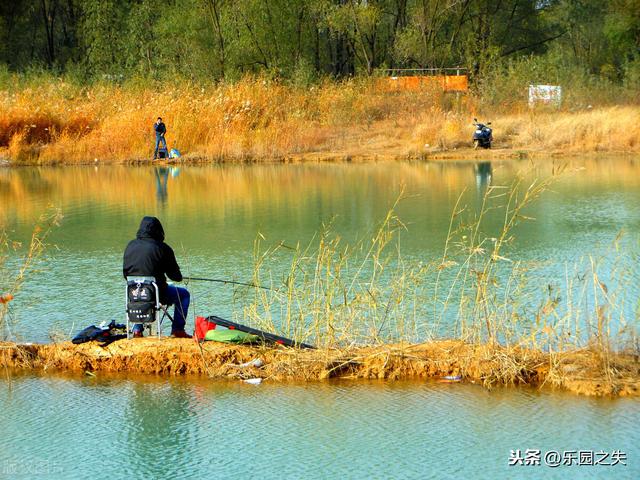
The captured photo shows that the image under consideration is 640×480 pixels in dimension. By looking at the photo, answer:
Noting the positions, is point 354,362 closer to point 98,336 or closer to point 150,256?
point 150,256

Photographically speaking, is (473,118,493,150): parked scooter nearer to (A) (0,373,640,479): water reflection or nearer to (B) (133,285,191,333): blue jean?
(B) (133,285,191,333): blue jean

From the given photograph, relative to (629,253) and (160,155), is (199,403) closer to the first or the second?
(629,253)

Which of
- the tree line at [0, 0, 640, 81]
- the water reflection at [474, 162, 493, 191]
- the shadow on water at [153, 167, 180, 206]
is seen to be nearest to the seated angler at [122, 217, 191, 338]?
the shadow on water at [153, 167, 180, 206]

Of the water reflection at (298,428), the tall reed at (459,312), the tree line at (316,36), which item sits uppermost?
the tree line at (316,36)

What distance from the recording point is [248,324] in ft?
27.9

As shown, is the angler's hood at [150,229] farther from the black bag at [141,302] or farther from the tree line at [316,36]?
the tree line at [316,36]

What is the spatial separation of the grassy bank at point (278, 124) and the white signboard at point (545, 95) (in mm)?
417

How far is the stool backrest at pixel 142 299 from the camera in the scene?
24.6 ft

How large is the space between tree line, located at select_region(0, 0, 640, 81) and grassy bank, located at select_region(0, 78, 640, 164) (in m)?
2.85

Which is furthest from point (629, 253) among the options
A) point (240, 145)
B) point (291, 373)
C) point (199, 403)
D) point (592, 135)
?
point (240, 145)

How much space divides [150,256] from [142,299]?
0.35m

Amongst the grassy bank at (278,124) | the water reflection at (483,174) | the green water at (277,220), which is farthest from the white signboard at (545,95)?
→ the green water at (277,220)

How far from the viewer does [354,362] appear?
7.44 m

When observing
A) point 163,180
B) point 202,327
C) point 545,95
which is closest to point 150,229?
point 202,327
